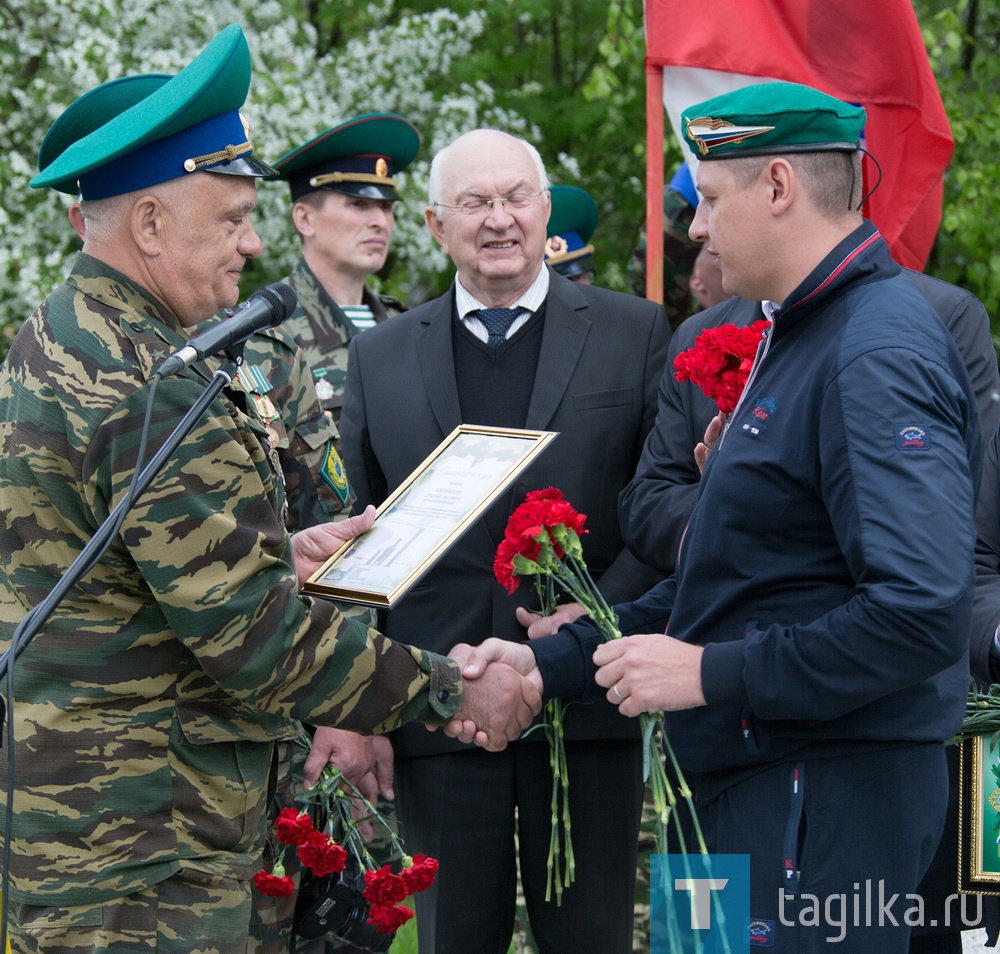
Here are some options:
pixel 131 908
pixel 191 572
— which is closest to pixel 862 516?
pixel 191 572

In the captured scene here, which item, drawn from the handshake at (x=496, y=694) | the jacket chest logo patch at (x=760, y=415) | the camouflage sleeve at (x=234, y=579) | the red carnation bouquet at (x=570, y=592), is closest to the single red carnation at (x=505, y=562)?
the red carnation bouquet at (x=570, y=592)

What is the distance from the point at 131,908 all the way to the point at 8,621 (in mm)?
589

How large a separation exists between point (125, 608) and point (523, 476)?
4.60 ft

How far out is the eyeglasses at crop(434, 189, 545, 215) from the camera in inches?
146

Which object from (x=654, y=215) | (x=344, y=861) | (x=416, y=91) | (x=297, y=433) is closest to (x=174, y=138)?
(x=297, y=433)

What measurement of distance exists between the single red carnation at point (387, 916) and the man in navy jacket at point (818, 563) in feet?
2.96

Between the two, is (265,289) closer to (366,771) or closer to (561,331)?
(561,331)

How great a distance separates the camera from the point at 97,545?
6.63 feet

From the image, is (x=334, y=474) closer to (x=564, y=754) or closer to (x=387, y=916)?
(x=564, y=754)

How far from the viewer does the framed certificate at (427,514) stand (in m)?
2.89

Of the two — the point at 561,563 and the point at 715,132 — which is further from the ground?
the point at 715,132

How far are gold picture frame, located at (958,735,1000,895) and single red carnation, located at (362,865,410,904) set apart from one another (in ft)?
4.31

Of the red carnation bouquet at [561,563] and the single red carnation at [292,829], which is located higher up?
the red carnation bouquet at [561,563]

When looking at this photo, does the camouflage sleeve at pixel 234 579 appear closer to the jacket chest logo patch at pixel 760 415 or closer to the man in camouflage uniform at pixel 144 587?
the man in camouflage uniform at pixel 144 587
